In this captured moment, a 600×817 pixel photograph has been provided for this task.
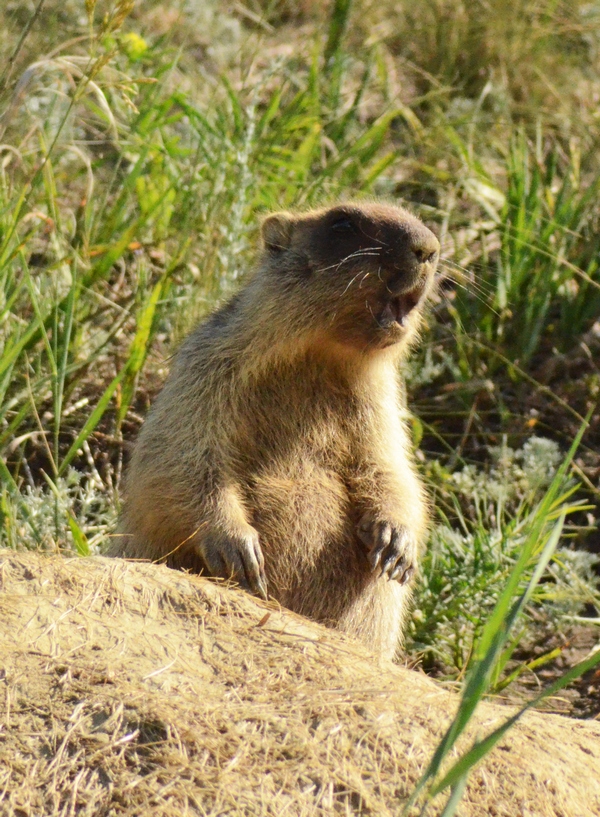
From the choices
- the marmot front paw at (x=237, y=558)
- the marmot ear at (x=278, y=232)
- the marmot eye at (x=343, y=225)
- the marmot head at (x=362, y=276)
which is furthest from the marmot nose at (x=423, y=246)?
the marmot front paw at (x=237, y=558)

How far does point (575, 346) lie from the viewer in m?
6.40

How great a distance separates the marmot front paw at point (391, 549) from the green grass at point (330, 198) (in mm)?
523

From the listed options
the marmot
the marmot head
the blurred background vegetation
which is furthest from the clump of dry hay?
the marmot head

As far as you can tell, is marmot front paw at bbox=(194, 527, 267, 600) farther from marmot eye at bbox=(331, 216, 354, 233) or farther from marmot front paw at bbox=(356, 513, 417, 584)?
marmot eye at bbox=(331, 216, 354, 233)

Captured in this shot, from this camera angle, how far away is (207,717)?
2.79 metres

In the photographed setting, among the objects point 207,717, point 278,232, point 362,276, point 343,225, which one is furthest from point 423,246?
point 207,717

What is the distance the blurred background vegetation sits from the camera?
4820mm

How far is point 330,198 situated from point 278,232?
1.53 meters

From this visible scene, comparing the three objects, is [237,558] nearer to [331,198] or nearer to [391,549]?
[391,549]

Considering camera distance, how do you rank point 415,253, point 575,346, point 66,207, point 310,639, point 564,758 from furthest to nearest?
1. point 66,207
2. point 575,346
3. point 415,253
4. point 310,639
5. point 564,758

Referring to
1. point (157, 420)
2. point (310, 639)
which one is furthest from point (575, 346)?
point (310, 639)

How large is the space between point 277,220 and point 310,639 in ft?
6.40

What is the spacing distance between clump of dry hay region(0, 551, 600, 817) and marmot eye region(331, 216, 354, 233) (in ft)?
5.09

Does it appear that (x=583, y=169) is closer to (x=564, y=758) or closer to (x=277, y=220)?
(x=277, y=220)
